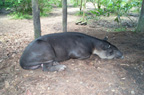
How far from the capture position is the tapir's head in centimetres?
536

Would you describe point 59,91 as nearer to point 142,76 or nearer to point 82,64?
point 82,64

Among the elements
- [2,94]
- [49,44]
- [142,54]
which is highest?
[49,44]

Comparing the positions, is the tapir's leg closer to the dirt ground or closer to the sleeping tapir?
the sleeping tapir

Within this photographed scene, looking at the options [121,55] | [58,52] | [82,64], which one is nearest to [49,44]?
[58,52]

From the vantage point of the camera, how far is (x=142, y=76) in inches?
166

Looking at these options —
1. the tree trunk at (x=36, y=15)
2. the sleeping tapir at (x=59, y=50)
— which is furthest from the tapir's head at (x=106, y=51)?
the tree trunk at (x=36, y=15)

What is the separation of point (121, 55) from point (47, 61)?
265cm

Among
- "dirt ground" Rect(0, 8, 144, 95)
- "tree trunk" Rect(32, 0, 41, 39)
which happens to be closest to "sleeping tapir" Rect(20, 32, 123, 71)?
"dirt ground" Rect(0, 8, 144, 95)

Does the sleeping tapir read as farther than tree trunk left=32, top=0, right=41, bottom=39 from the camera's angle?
No

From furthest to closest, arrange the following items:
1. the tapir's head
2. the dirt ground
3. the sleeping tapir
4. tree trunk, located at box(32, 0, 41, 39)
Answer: the tapir's head, tree trunk, located at box(32, 0, 41, 39), the sleeping tapir, the dirt ground

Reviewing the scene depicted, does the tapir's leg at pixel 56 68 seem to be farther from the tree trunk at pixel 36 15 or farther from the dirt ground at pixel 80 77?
the tree trunk at pixel 36 15

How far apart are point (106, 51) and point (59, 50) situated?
1.76 metres

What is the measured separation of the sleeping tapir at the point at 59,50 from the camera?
14.7 ft

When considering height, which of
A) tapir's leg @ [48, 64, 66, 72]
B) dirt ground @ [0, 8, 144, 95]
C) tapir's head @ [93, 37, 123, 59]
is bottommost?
dirt ground @ [0, 8, 144, 95]
